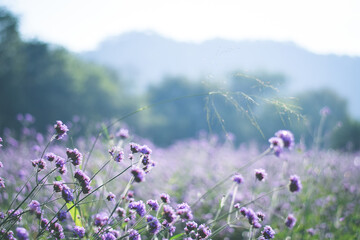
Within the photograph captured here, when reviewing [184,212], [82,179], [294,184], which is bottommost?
[294,184]

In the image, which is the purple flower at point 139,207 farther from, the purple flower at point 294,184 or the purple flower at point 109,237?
the purple flower at point 294,184

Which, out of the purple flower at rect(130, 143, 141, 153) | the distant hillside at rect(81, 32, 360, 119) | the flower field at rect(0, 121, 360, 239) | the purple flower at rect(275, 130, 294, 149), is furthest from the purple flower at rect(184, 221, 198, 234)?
the distant hillside at rect(81, 32, 360, 119)

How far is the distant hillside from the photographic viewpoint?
2.66m

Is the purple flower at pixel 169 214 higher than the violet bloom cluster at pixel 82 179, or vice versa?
the violet bloom cluster at pixel 82 179

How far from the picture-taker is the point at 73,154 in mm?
1701

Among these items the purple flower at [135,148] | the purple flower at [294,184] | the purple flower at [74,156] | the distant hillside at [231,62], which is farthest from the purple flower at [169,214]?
the distant hillside at [231,62]

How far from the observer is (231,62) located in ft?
40.5

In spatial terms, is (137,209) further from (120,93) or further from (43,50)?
(120,93)

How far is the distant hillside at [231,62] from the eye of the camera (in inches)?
105

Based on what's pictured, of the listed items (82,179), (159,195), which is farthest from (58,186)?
(159,195)

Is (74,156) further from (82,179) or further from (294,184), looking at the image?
(294,184)

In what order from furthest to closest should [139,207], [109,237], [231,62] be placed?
1. [231,62]
2. [139,207]
3. [109,237]

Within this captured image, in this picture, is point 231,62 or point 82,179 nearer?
point 82,179

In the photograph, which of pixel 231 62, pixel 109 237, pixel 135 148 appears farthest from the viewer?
pixel 231 62
